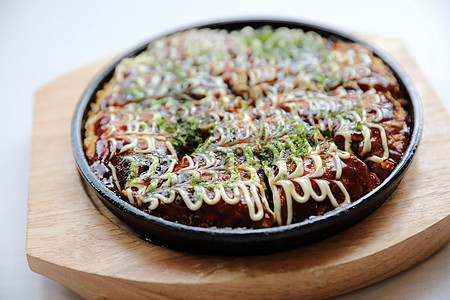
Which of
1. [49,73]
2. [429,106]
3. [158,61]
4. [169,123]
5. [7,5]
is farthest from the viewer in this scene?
[7,5]

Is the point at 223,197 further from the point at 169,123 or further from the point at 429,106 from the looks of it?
the point at 429,106

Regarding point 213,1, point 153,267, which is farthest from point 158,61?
point 213,1

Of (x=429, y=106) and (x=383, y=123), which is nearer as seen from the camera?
(x=383, y=123)

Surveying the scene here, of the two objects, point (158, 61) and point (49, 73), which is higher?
point (158, 61)

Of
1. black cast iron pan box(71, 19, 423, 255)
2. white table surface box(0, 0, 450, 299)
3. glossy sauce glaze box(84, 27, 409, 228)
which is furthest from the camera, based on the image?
white table surface box(0, 0, 450, 299)

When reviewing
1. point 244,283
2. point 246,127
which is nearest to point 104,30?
point 246,127

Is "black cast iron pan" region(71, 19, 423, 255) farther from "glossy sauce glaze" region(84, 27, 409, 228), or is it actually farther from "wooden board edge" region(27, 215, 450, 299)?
"wooden board edge" region(27, 215, 450, 299)

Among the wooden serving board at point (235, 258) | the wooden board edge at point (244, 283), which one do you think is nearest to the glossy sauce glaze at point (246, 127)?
the wooden serving board at point (235, 258)

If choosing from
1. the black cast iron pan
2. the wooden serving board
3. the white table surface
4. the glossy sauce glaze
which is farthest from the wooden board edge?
the white table surface
